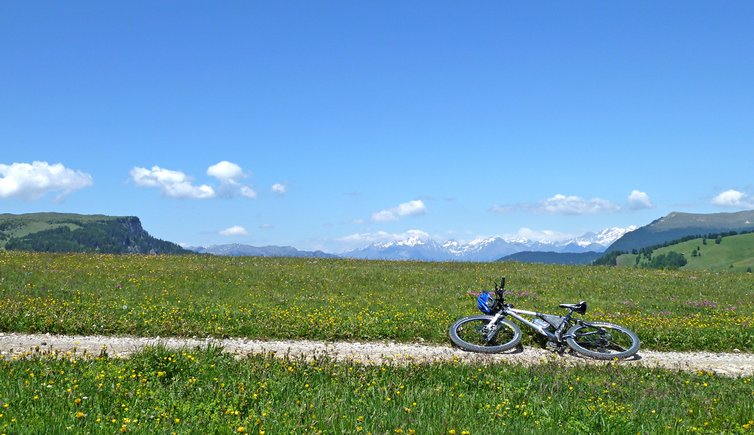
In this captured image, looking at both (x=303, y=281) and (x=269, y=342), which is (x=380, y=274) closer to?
(x=303, y=281)

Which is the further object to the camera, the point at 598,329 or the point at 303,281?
the point at 303,281

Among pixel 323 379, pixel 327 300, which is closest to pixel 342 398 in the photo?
pixel 323 379

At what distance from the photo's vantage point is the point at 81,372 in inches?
363

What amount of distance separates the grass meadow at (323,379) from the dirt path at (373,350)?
0.72m

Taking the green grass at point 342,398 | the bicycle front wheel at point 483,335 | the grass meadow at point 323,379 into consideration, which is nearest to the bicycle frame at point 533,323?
the bicycle front wheel at point 483,335

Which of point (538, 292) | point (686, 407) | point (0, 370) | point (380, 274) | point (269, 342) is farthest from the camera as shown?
point (380, 274)

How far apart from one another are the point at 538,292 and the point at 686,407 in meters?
20.5

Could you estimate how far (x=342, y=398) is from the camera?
26.1 feet

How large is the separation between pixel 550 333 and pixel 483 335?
190cm

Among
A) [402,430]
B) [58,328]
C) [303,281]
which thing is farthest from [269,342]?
[303,281]

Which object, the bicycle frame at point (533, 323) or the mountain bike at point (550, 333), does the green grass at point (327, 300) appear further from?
the bicycle frame at point (533, 323)

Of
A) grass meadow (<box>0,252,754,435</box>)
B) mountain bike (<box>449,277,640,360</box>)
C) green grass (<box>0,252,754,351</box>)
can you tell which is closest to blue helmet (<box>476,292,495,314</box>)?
mountain bike (<box>449,277,640,360</box>)

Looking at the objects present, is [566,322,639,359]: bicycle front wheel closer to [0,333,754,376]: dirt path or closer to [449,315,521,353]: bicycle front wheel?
[0,333,754,376]: dirt path

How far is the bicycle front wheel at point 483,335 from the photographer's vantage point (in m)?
14.9
